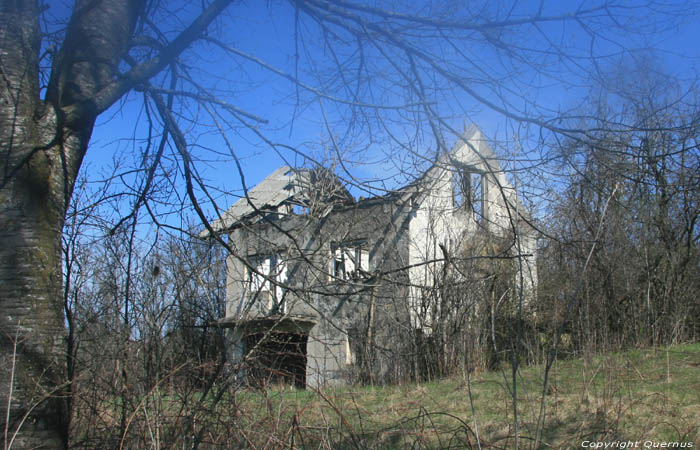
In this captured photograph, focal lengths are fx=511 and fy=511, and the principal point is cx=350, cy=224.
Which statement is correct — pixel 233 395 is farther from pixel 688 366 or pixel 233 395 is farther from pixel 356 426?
pixel 688 366

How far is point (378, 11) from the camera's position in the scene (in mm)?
2824

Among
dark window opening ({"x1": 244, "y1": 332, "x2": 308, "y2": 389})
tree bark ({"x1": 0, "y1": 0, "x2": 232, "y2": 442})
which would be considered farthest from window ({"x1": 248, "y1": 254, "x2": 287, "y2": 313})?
tree bark ({"x1": 0, "y1": 0, "x2": 232, "y2": 442})

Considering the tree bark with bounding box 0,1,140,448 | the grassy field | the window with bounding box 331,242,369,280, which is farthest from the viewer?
the window with bounding box 331,242,369,280

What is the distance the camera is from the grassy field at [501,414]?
2635mm

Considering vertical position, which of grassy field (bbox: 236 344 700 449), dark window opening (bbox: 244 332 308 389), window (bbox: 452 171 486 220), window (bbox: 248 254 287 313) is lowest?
grassy field (bbox: 236 344 700 449)

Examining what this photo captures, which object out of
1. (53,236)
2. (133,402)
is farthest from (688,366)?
(53,236)

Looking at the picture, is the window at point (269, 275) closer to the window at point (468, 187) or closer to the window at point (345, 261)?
the window at point (345, 261)

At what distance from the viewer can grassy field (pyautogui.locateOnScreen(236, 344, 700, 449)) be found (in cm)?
263

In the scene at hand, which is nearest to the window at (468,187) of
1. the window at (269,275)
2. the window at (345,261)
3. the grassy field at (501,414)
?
the window at (345,261)

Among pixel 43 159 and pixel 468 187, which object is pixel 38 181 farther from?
pixel 468 187

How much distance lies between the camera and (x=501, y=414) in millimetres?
4715

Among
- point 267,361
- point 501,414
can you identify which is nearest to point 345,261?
point 267,361

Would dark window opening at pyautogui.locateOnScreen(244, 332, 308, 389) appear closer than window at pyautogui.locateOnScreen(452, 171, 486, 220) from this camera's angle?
Yes

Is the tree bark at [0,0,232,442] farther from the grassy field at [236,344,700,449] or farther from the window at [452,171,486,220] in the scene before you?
the window at [452,171,486,220]
